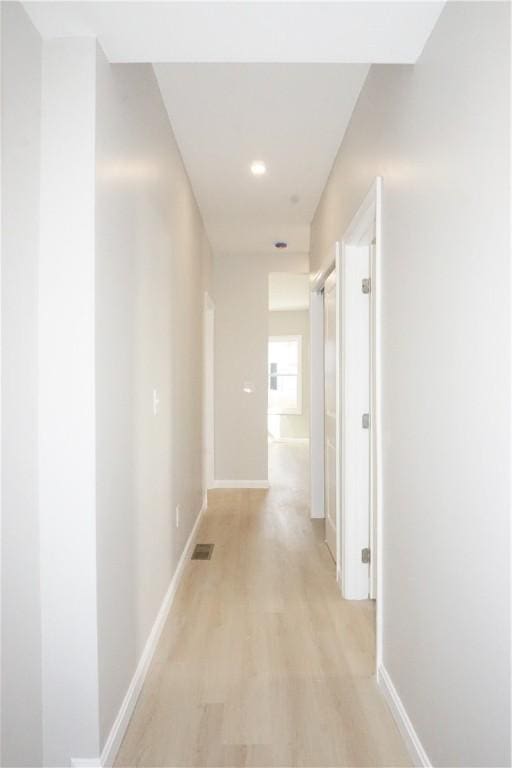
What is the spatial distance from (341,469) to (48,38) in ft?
8.04

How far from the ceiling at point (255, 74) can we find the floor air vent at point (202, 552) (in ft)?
Answer: 9.04

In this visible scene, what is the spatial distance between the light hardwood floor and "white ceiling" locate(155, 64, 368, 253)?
2738 millimetres

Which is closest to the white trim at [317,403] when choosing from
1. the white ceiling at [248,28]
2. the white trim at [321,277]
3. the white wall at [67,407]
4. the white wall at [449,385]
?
the white trim at [321,277]

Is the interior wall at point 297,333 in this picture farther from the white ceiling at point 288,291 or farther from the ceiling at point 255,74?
the ceiling at point 255,74

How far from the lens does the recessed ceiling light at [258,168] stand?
323cm

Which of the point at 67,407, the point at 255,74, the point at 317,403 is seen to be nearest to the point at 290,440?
the point at 317,403

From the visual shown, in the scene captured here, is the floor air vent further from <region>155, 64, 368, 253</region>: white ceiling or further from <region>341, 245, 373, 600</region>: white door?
<region>155, 64, 368, 253</region>: white ceiling

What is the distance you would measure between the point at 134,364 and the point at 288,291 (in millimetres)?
6165

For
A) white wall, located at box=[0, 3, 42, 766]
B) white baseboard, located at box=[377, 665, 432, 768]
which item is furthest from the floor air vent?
white wall, located at box=[0, 3, 42, 766]

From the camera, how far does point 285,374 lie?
33.1ft

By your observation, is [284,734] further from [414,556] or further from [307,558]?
[307,558]

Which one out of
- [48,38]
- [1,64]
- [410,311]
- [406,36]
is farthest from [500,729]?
[48,38]

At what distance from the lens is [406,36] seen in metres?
1.45

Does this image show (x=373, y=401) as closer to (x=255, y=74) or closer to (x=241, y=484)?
(x=255, y=74)
